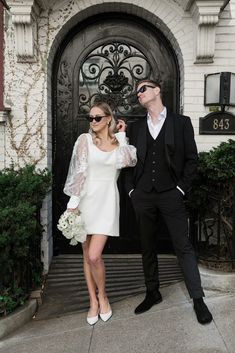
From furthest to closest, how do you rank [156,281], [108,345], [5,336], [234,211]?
[234,211] → [156,281] → [5,336] → [108,345]

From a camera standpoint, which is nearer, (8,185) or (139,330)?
(139,330)

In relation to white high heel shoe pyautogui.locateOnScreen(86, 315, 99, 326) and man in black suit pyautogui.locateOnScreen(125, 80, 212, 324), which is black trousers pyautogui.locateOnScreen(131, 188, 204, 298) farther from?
white high heel shoe pyautogui.locateOnScreen(86, 315, 99, 326)

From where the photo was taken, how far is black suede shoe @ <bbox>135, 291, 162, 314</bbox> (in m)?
3.74

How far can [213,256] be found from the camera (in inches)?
169

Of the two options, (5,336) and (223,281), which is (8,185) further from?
(223,281)

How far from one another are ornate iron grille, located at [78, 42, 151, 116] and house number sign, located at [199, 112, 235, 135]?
0.82m

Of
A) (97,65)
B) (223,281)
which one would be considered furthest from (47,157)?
(223,281)

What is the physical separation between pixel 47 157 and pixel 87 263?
1.51 m

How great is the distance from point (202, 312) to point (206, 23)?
2.92 meters

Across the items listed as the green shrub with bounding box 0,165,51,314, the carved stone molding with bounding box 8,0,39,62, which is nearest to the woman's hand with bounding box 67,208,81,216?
the green shrub with bounding box 0,165,51,314

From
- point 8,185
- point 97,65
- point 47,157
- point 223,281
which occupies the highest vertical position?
point 97,65

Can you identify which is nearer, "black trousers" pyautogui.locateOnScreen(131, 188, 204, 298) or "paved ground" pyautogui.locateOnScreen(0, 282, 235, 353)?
"paved ground" pyautogui.locateOnScreen(0, 282, 235, 353)

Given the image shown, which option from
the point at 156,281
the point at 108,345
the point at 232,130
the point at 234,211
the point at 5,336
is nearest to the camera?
the point at 108,345

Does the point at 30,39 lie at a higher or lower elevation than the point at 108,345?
higher
